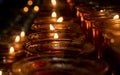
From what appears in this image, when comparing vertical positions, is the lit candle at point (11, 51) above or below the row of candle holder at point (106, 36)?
below

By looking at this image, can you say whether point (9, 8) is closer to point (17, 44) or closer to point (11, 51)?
point (17, 44)

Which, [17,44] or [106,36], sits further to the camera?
[17,44]

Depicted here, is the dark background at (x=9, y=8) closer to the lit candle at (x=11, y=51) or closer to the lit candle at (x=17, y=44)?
the lit candle at (x=17, y=44)

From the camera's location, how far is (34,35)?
117 cm

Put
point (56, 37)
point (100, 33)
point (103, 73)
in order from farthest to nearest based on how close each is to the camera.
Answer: point (56, 37), point (100, 33), point (103, 73)

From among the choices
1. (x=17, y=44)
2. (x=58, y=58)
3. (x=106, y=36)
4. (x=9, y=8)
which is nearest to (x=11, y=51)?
(x=17, y=44)

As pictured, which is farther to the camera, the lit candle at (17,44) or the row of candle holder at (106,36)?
the lit candle at (17,44)

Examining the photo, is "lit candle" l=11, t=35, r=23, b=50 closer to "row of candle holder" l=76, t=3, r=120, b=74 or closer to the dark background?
"row of candle holder" l=76, t=3, r=120, b=74

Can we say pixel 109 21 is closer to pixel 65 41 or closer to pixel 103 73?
pixel 65 41

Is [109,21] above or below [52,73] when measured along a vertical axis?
above

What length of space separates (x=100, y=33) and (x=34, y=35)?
0.93 ft

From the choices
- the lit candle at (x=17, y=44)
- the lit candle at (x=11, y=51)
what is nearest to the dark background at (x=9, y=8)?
the lit candle at (x=17, y=44)

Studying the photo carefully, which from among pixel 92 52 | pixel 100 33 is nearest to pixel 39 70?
pixel 92 52

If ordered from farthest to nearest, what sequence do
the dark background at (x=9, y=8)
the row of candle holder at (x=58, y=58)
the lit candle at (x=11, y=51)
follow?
1. the dark background at (x=9, y=8)
2. the lit candle at (x=11, y=51)
3. the row of candle holder at (x=58, y=58)
